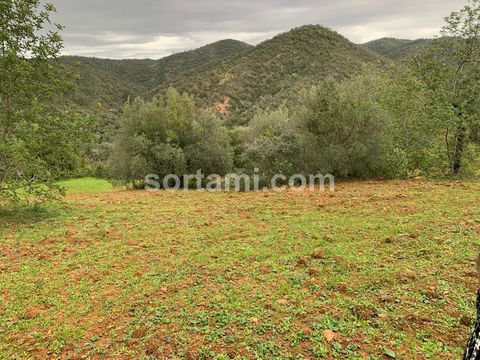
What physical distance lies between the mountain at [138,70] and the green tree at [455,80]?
5289 cm

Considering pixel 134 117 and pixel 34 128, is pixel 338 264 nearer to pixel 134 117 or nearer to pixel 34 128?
pixel 34 128

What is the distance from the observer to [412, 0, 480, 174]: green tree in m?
14.1

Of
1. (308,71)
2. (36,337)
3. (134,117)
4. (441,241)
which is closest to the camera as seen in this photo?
(36,337)

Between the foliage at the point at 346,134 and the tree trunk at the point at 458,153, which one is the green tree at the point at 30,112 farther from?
the tree trunk at the point at 458,153

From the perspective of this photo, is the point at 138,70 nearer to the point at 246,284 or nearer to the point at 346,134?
the point at 346,134

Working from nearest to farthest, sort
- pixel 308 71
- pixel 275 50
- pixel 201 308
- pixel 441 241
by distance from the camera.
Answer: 1. pixel 201 308
2. pixel 441 241
3. pixel 308 71
4. pixel 275 50

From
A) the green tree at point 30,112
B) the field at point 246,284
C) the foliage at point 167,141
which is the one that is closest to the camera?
the field at point 246,284

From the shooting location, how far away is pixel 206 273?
6.16 metres

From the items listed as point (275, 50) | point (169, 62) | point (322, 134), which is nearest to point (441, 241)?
point (322, 134)

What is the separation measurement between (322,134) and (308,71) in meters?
41.7

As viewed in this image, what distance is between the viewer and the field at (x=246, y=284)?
13.8 feet

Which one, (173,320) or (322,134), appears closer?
(173,320)

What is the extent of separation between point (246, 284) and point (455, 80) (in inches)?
555

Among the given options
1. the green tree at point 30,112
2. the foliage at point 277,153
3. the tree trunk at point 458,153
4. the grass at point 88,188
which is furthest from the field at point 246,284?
the grass at point 88,188
